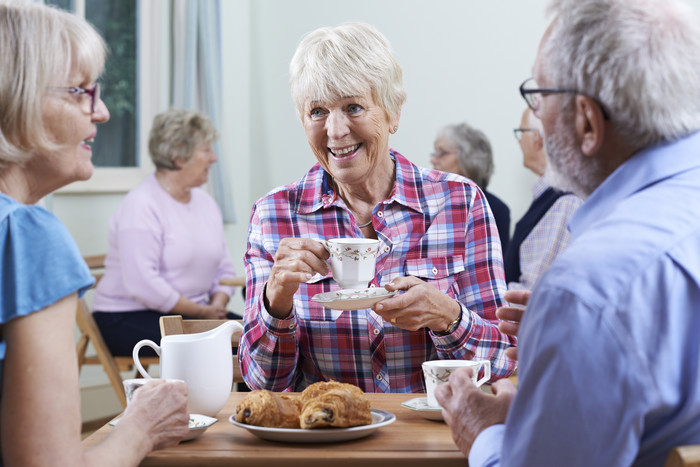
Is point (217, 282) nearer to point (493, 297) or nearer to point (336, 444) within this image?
point (493, 297)

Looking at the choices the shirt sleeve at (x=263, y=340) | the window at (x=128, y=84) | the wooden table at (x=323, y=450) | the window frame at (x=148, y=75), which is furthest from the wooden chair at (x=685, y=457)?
the window frame at (x=148, y=75)

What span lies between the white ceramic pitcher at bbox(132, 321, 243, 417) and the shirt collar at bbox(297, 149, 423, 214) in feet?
1.82

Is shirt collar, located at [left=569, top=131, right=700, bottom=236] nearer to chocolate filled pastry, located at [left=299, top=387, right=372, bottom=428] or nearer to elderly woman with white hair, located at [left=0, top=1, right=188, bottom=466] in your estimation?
chocolate filled pastry, located at [left=299, top=387, right=372, bottom=428]

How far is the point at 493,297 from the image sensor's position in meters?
1.90

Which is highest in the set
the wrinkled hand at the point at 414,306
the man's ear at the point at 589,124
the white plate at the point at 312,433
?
the man's ear at the point at 589,124

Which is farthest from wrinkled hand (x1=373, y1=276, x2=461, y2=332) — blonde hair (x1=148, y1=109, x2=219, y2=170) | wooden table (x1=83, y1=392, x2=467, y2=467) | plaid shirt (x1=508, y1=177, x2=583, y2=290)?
blonde hair (x1=148, y1=109, x2=219, y2=170)

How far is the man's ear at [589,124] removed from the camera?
107 cm

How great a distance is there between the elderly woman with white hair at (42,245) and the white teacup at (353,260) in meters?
0.53

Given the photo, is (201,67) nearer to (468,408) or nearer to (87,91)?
(87,91)

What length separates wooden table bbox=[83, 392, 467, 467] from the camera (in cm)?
127

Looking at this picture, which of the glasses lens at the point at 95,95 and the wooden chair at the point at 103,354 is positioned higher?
the glasses lens at the point at 95,95

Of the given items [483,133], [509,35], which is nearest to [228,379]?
[483,133]

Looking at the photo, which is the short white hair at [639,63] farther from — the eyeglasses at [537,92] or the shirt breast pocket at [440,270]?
the shirt breast pocket at [440,270]

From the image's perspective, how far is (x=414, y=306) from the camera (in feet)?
5.41
